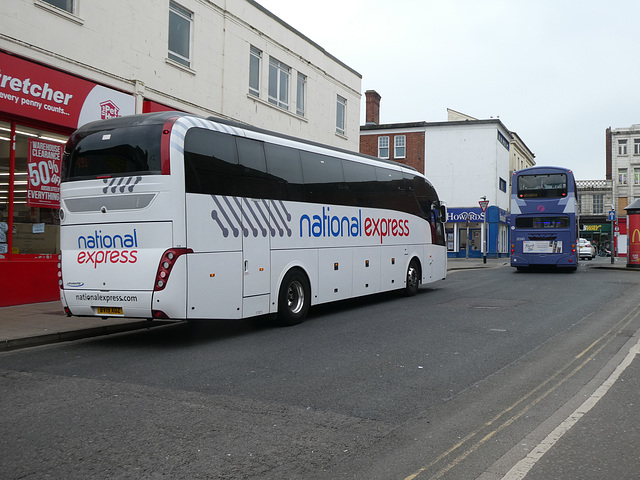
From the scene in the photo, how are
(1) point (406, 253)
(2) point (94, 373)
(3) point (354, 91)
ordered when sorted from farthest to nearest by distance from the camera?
1. (3) point (354, 91)
2. (1) point (406, 253)
3. (2) point (94, 373)

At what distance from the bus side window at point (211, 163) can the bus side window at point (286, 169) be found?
3.22 feet

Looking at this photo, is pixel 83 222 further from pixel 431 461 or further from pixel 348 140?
pixel 348 140

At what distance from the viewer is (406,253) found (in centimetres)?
1588

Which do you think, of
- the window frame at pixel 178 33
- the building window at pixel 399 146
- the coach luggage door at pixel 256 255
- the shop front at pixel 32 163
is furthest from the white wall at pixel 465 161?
the coach luggage door at pixel 256 255

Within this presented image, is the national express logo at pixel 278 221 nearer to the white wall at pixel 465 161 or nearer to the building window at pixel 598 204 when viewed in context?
the white wall at pixel 465 161

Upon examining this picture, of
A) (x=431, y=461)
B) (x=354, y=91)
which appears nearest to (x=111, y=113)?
(x=431, y=461)

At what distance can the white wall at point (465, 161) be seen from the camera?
157 feet

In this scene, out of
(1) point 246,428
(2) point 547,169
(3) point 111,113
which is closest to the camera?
(1) point 246,428

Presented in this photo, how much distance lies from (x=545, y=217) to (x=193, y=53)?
15.7 m

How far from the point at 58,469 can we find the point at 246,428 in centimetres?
146

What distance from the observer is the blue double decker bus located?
24.7 m

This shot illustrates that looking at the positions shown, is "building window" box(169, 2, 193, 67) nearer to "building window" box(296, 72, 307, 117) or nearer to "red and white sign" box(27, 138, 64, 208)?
"red and white sign" box(27, 138, 64, 208)

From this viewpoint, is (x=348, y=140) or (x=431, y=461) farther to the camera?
(x=348, y=140)

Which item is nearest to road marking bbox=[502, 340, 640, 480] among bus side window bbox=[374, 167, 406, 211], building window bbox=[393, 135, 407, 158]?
bus side window bbox=[374, 167, 406, 211]
